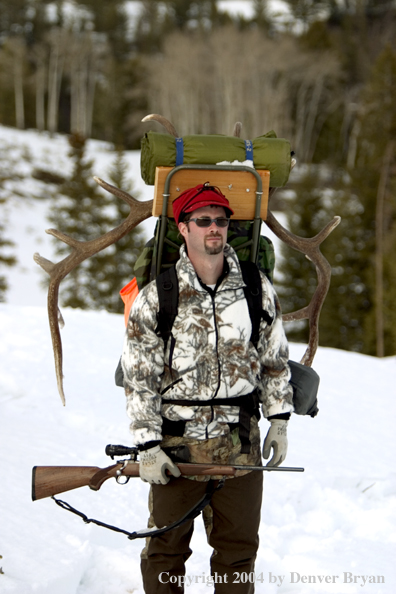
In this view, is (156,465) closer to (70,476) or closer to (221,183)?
(70,476)

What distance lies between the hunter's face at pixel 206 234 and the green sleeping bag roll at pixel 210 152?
1.07 ft

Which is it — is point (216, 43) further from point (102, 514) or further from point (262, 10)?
point (102, 514)

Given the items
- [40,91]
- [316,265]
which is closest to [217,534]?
[316,265]

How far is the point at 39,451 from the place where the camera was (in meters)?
4.30

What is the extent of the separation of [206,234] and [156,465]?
3.14 feet

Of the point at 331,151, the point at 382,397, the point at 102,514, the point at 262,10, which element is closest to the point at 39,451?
the point at 102,514

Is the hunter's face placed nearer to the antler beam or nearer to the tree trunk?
the antler beam

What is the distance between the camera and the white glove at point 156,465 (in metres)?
2.40

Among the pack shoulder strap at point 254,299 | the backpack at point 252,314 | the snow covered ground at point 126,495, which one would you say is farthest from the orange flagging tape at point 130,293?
the snow covered ground at point 126,495

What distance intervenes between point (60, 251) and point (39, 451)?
18.0 m

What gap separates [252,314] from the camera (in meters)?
2.49

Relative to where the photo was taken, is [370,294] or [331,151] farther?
[331,151]

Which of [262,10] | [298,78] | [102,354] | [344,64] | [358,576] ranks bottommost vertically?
[358,576]

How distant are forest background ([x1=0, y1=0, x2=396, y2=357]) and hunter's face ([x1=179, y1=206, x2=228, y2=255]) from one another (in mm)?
17188
